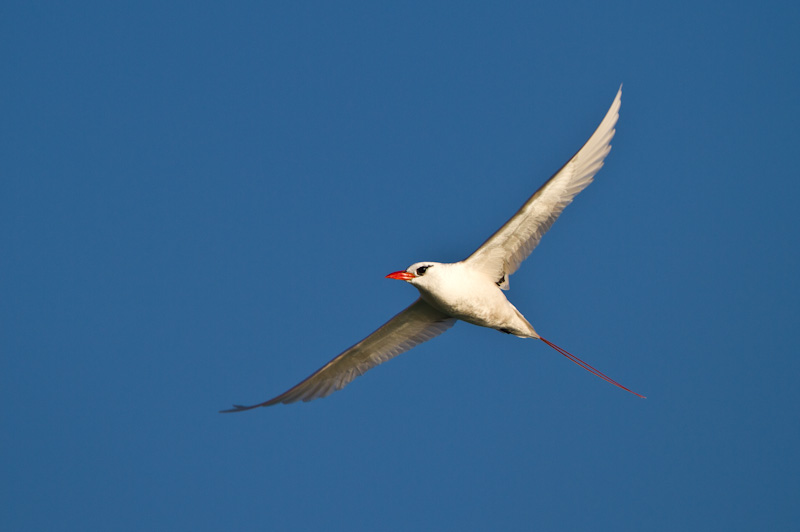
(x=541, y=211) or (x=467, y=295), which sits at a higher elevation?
(x=541, y=211)

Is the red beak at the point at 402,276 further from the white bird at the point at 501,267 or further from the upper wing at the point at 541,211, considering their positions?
the upper wing at the point at 541,211

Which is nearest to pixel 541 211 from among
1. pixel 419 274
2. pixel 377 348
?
pixel 419 274

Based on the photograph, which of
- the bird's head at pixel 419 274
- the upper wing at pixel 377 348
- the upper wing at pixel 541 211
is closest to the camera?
the upper wing at pixel 541 211

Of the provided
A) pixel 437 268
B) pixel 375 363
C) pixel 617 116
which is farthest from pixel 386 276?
pixel 617 116

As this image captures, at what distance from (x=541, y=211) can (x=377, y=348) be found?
415 cm

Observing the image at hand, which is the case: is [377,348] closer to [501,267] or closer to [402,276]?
[402,276]

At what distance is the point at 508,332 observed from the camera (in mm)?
13211

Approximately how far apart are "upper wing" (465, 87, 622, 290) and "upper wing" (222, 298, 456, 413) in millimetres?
1634

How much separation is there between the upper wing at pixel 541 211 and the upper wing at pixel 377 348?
1.63 metres

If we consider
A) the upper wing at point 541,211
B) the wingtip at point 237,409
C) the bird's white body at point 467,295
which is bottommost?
the wingtip at point 237,409

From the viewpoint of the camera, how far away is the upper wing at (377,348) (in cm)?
1373

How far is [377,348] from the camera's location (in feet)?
46.8

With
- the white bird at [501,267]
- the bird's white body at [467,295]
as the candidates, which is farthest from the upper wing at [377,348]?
the bird's white body at [467,295]

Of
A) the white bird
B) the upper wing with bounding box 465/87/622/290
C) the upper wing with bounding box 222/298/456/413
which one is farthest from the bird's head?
the upper wing with bounding box 222/298/456/413
